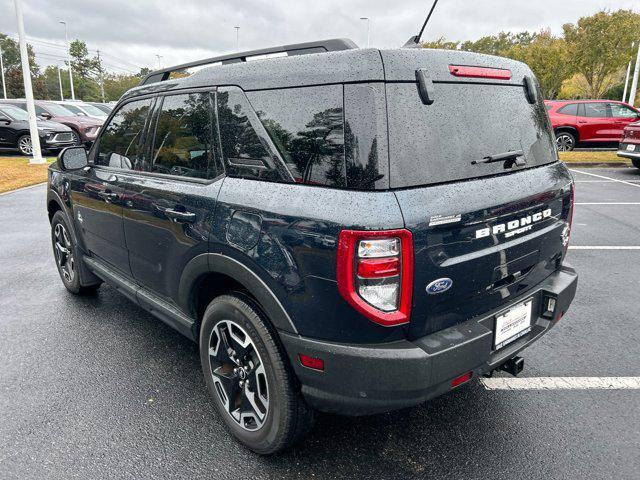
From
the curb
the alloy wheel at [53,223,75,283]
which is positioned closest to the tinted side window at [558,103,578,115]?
the curb

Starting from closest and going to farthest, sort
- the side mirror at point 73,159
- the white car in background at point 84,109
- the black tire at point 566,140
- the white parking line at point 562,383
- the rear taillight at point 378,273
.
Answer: the rear taillight at point 378,273, the white parking line at point 562,383, the side mirror at point 73,159, the black tire at point 566,140, the white car in background at point 84,109

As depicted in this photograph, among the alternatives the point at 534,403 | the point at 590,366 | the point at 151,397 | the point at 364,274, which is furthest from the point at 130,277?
the point at 590,366

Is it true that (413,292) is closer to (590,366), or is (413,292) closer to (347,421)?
(347,421)

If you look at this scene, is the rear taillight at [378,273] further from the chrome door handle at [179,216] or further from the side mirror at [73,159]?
the side mirror at [73,159]

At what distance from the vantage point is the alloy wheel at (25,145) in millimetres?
14664

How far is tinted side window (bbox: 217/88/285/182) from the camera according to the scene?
2.08 meters

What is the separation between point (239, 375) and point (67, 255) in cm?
282

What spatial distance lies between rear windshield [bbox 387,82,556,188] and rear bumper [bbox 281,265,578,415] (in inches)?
25.7

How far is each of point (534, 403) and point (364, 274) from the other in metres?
1.68

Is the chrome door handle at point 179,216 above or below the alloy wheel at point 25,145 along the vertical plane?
below

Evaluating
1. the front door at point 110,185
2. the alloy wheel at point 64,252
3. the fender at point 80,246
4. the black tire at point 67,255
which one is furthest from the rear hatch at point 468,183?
the alloy wheel at point 64,252

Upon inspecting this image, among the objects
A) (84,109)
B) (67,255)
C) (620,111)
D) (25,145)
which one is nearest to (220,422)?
(67,255)

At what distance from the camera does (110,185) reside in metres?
3.19

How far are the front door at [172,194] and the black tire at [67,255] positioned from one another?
1.34 meters
